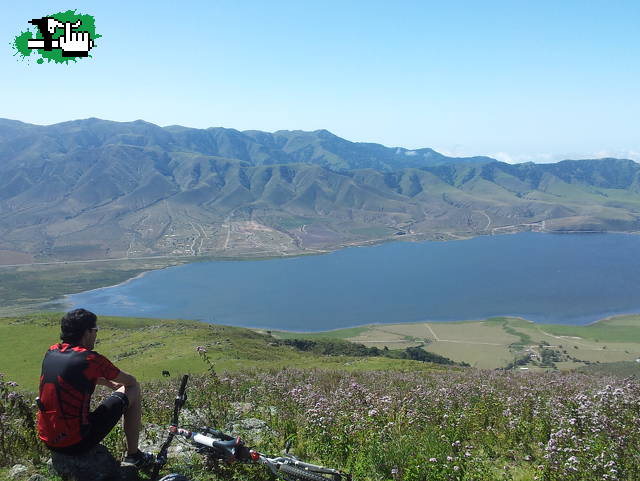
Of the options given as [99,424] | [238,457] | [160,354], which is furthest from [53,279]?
[238,457]

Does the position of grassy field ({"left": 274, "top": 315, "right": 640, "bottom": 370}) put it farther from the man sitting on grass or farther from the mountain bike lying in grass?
the man sitting on grass

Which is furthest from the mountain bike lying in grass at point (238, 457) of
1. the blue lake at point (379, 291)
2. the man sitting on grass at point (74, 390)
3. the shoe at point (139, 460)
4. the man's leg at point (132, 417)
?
the blue lake at point (379, 291)

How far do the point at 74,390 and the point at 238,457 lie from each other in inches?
84.4

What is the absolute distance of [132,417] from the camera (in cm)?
627

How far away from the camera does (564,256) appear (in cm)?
19438

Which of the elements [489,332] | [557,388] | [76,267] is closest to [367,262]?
[489,332]

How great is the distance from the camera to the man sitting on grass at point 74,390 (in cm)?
558

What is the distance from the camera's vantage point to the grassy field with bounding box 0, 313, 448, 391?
34.0 metres

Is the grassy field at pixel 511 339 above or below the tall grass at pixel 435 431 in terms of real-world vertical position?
below

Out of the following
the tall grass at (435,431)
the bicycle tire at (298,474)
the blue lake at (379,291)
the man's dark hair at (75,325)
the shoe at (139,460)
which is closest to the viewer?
the bicycle tire at (298,474)

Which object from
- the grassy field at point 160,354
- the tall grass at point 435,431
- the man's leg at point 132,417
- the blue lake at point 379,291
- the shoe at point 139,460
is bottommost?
the blue lake at point 379,291

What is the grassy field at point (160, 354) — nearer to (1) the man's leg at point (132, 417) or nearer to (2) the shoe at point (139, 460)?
(2) the shoe at point (139, 460)

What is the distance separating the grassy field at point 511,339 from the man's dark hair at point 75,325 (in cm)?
6571

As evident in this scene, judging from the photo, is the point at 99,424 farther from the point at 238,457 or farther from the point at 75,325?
→ the point at 238,457
